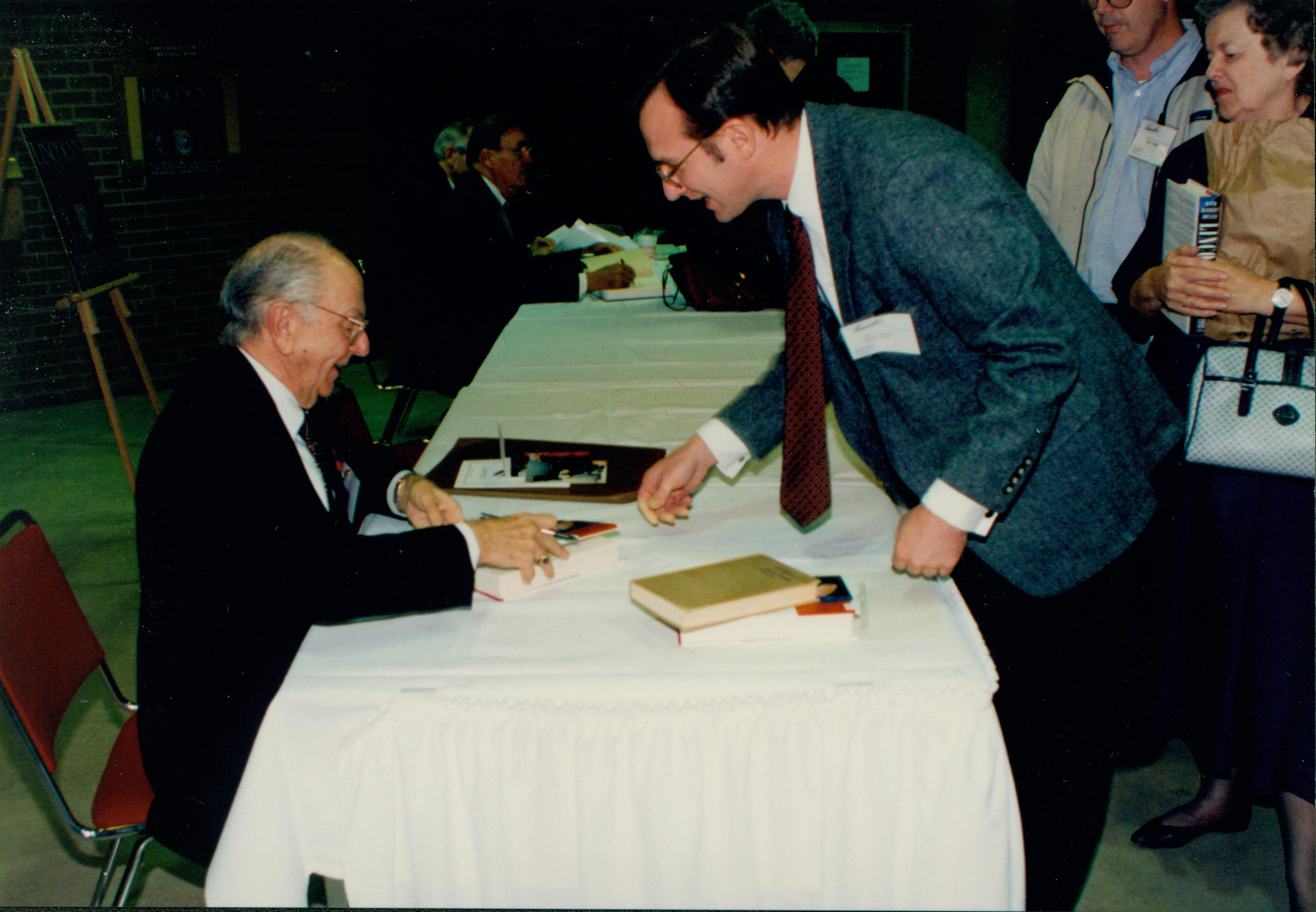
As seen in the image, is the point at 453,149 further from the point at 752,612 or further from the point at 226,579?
the point at 752,612

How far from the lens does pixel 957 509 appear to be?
1.12m

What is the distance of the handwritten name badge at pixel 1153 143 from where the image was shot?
219cm

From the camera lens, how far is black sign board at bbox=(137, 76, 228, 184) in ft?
18.4

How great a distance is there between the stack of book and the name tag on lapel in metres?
0.30

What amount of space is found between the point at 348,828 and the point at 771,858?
486 millimetres

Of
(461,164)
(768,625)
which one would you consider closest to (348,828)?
(768,625)

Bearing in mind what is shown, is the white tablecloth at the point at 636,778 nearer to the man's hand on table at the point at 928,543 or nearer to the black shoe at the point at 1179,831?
the man's hand on table at the point at 928,543

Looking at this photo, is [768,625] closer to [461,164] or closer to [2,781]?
[2,781]

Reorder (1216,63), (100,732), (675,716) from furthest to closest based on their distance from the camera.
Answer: (100,732)
(1216,63)
(675,716)

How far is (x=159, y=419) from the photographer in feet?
4.51

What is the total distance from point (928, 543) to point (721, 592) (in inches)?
10.0

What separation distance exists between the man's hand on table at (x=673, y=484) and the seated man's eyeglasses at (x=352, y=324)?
535 millimetres

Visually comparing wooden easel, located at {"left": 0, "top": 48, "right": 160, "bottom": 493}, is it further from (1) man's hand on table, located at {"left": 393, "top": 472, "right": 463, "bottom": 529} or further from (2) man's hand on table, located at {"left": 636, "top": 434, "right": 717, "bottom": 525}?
(2) man's hand on table, located at {"left": 636, "top": 434, "right": 717, "bottom": 525}

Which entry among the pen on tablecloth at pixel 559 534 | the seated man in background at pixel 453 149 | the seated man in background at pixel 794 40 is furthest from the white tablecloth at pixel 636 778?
the seated man in background at pixel 453 149
